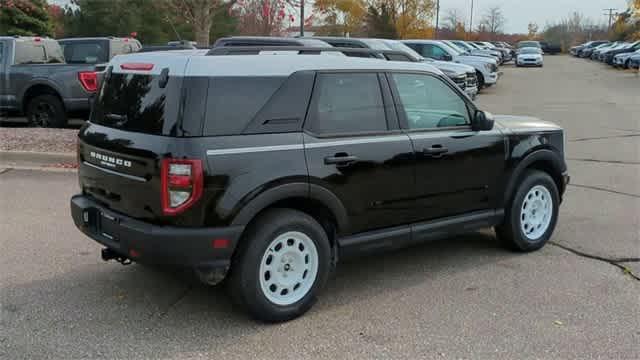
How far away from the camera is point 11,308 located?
4.35m

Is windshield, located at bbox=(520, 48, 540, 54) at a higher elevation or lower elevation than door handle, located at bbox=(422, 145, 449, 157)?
higher

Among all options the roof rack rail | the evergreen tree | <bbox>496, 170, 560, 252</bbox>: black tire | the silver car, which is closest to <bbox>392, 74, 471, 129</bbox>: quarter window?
the roof rack rail

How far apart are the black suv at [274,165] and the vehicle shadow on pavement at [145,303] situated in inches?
13.1

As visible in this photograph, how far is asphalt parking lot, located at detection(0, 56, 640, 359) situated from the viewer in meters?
3.86

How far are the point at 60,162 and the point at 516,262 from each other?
668cm

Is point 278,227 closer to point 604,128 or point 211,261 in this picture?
point 211,261

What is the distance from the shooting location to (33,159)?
9273 millimetres

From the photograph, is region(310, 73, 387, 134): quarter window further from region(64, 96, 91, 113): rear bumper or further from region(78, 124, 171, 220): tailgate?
region(64, 96, 91, 113): rear bumper

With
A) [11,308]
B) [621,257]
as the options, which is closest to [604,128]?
[621,257]

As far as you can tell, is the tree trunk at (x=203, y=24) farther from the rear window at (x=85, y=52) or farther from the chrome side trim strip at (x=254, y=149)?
the chrome side trim strip at (x=254, y=149)

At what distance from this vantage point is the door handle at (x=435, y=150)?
15.9ft

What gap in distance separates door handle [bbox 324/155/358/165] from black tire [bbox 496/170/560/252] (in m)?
1.86

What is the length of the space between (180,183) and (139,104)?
0.73m

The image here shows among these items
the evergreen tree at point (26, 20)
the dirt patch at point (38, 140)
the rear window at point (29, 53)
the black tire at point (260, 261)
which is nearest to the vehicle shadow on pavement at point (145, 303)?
the black tire at point (260, 261)
